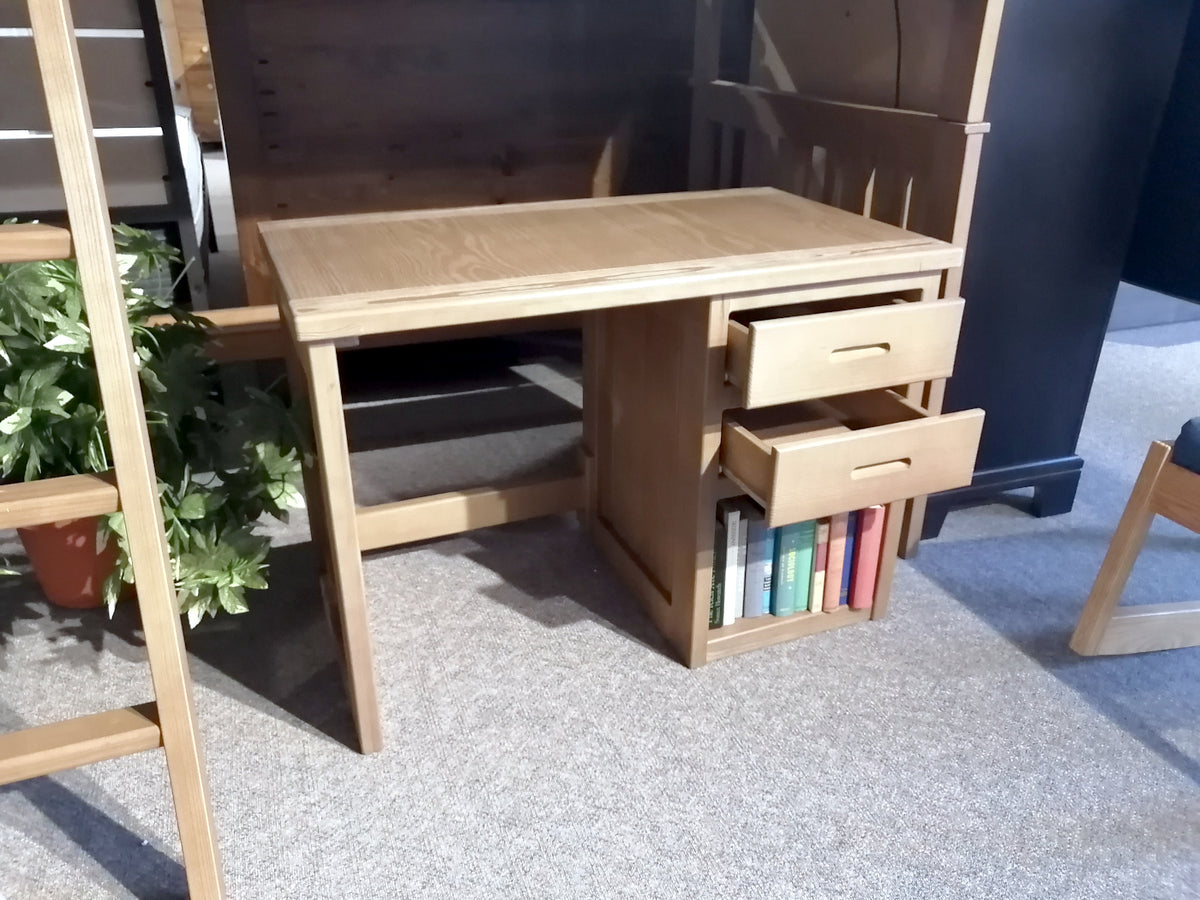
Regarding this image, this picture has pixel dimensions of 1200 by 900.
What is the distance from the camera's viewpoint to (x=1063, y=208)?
4.81 feet

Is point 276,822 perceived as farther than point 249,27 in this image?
No

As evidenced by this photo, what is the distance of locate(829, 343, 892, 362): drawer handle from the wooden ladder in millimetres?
751

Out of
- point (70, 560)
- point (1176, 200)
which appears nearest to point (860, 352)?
point (1176, 200)

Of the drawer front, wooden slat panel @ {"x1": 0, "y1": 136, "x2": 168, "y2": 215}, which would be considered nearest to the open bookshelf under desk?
the drawer front

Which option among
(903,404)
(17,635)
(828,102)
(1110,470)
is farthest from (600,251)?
(1110,470)

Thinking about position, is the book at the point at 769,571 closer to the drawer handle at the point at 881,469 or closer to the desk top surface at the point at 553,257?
the drawer handle at the point at 881,469

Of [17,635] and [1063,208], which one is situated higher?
[1063,208]

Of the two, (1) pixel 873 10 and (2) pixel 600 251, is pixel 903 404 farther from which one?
(1) pixel 873 10

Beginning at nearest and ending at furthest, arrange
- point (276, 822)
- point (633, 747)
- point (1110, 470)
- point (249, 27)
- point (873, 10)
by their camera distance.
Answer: point (276, 822) < point (633, 747) < point (873, 10) < point (249, 27) < point (1110, 470)

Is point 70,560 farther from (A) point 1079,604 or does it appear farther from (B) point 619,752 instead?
(A) point 1079,604

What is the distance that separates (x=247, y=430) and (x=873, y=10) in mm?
1153

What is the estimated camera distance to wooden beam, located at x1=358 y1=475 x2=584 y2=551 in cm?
142

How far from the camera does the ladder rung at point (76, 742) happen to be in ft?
2.74

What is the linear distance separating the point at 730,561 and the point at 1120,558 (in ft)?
1.76
